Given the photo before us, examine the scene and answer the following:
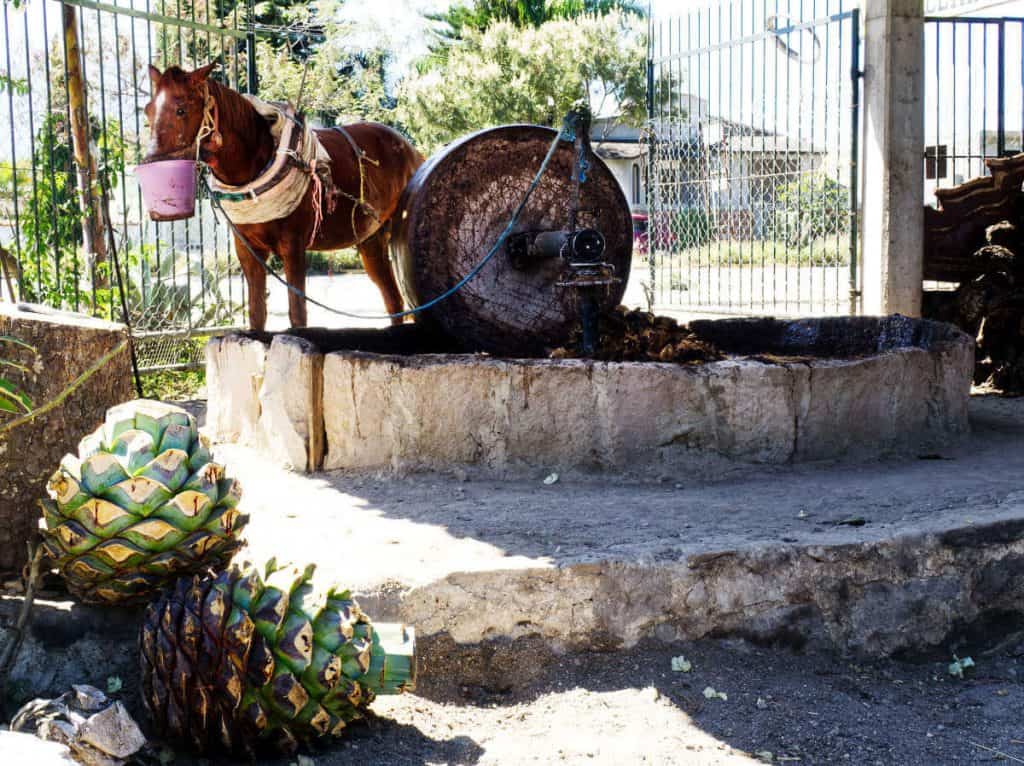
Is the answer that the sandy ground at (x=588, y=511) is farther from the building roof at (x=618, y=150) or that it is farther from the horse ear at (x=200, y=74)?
the building roof at (x=618, y=150)

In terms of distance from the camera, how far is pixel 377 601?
117 inches

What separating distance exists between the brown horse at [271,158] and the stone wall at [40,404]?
271cm

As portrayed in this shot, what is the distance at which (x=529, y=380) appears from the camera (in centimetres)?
438

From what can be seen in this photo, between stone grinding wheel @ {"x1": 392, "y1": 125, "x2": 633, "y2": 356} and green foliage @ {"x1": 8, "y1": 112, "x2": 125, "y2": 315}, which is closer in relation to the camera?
stone grinding wheel @ {"x1": 392, "y1": 125, "x2": 633, "y2": 356}

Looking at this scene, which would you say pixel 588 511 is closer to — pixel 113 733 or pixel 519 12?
pixel 113 733

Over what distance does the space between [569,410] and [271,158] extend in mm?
2532

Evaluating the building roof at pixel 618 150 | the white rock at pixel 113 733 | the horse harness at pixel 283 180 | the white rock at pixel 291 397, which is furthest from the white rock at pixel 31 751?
the building roof at pixel 618 150

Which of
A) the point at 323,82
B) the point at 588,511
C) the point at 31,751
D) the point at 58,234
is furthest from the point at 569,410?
the point at 323,82

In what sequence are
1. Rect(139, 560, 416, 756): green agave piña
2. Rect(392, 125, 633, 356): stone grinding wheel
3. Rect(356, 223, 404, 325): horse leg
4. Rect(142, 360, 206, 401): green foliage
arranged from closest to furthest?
Rect(139, 560, 416, 756): green agave piña, Rect(392, 125, 633, 356): stone grinding wheel, Rect(356, 223, 404, 325): horse leg, Rect(142, 360, 206, 401): green foliage

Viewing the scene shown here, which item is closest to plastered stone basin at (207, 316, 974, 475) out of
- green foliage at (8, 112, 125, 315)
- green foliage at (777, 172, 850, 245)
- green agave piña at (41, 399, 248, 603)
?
green agave piña at (41, 399, 248, 603)

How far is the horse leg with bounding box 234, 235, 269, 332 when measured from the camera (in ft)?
20.9

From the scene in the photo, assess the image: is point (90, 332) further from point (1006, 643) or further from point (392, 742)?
point (1006, 643)

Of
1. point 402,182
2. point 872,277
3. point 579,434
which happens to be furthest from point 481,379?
point 872,277

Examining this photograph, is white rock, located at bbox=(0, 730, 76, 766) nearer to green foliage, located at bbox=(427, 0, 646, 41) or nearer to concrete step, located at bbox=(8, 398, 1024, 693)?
concrete step, located at bbox=(8, 398, 1024, 693)
